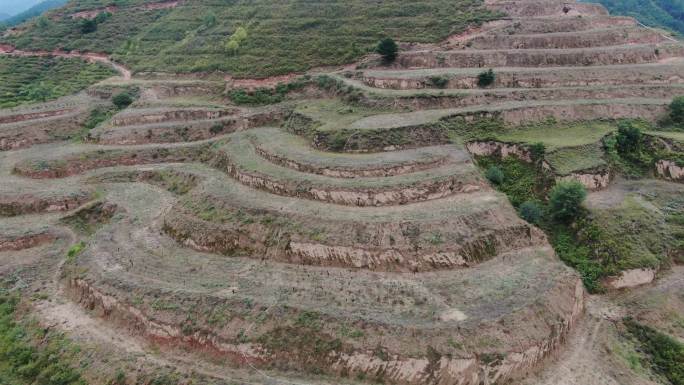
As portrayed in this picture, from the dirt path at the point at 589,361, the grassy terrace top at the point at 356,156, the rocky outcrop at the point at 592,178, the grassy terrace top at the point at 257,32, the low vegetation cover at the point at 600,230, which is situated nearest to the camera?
the dirt path at the point at 589,361

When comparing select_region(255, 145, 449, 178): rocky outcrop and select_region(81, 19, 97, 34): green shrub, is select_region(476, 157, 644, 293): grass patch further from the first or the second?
select_region(81, 19, 97, 34): green shrub

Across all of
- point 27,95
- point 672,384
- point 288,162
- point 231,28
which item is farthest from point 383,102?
point 27,95

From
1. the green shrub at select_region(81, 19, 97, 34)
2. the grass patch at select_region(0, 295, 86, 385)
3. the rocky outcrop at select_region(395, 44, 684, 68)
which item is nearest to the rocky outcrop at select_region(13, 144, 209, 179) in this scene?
the grass patch at select_region(0, 295, 86, 385)

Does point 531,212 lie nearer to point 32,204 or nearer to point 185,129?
point 185,129

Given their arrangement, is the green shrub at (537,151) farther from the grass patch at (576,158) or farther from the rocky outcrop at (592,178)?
the rocky outcrop at (592,178)

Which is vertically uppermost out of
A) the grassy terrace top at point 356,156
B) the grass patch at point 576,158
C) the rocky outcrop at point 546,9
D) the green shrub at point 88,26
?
the green shrub at point 88,26

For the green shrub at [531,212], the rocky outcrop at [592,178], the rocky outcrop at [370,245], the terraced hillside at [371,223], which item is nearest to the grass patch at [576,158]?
the terraced hillside at [371,223]
